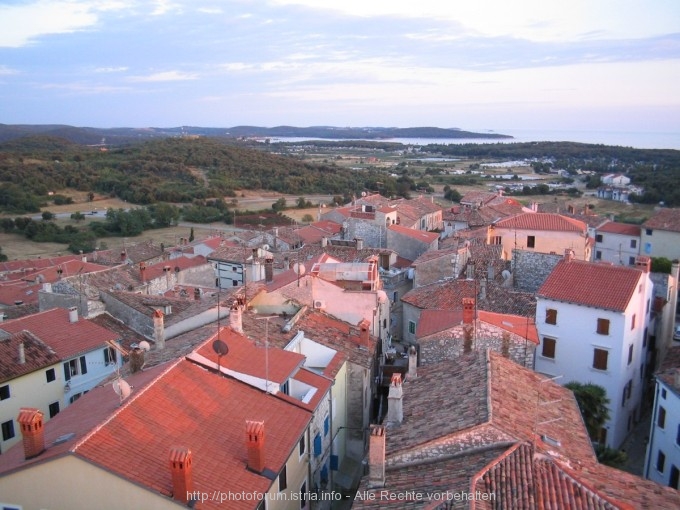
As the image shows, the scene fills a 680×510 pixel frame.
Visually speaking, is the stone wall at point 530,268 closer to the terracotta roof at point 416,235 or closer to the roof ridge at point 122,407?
the terracotta roof at point 416,235

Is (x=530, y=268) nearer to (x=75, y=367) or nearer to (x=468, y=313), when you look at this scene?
(x=468, y=313)

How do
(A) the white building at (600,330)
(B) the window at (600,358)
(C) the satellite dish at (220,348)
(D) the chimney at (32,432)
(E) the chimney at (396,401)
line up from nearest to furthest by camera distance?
1. (D) the chimney at (32,432)
2. (E) the chimney at (396,401)
3. (C) the satellite dish at (220,348)
4. (A) the white building at (600,330)
5. (B) the window at (600,358)

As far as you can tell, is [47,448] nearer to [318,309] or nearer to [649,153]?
[318,309]

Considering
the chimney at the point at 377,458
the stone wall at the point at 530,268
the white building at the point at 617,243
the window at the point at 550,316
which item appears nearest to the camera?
the chimney at the point at 377,458

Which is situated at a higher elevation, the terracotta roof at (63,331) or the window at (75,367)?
the terracotta roof at (63,331)

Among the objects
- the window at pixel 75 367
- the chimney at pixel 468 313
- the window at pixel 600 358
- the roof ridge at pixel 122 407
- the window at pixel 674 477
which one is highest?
the roof ridge at pixel 122 407

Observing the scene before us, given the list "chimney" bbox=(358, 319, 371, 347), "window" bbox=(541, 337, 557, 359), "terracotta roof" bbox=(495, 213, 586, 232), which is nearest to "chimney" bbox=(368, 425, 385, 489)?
"chimney" bbox=(358, 319, 371, 347)

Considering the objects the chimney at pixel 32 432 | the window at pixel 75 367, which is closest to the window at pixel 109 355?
the window at pixel 75 367
